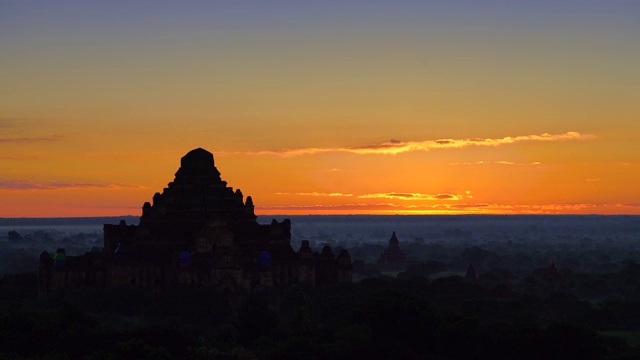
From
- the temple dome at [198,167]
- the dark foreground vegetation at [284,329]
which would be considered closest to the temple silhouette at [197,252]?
the temple dome at [198,167]

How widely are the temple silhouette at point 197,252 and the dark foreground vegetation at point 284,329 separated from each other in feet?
9.78

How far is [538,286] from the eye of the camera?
589 feet

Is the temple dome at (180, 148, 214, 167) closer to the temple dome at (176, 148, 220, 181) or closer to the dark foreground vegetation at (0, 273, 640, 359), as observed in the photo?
the temple dome at (176, 148, 220, 181)

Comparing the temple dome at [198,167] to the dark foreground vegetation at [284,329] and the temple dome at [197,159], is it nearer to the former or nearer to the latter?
the temple dome at [197,159]

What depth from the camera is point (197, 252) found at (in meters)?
122

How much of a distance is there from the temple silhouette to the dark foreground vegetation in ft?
9.78

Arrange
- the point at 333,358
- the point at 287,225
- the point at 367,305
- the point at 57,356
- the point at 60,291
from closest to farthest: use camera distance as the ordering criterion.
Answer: the point at 57,356 → the point at 333,358 → the point at 367,305 → the point at 60,291 → the point at 287,225

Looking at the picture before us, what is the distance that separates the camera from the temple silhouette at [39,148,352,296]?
121m

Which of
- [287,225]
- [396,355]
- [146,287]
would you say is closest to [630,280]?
[287,225]

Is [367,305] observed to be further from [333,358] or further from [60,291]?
[60,291]

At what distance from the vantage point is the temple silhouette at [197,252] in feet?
397

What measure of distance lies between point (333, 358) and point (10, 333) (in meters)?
22.3

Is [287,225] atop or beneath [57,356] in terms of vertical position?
atop

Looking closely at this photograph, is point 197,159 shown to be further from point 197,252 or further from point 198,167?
point 197,252
